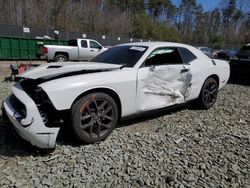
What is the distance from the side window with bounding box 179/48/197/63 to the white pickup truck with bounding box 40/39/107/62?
9208 mm

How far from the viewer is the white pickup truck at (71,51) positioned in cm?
1224

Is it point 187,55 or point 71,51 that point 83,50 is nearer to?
point 71,51

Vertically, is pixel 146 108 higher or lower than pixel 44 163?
higher

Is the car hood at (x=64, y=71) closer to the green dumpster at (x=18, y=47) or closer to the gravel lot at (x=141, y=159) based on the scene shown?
the gravel lot at (x=141, y=159)

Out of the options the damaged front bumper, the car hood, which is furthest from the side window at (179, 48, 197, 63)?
the damaged front bumper

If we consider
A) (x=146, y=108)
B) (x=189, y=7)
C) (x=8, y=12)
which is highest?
(x=189, y=7)

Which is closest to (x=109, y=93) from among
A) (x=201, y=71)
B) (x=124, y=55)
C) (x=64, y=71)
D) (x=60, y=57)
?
(x=64, y=71)

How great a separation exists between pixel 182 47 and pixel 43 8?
83.8 ft

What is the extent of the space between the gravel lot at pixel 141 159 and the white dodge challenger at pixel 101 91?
0.88ft

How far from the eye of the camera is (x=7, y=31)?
55.9 feet

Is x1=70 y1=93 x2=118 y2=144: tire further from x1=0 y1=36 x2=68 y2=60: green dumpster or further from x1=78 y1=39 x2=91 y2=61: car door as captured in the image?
x1=0 y1=36 x2=68 y2=60: green dumpster

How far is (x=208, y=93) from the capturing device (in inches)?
198

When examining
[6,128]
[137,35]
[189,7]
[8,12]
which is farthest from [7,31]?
[189,7]

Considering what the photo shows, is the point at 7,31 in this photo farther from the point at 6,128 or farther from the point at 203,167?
the point at 203,167
